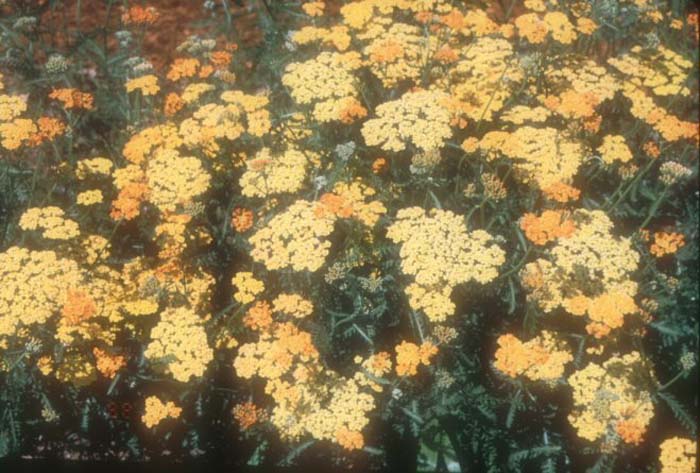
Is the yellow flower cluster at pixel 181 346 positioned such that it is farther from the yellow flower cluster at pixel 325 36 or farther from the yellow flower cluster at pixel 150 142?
the yellow flower cluster at pixel 325 36

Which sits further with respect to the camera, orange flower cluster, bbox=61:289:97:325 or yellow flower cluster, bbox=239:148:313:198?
yellow flower cluster, bbox=239:148:313:198

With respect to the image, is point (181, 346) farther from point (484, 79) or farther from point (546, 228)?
point (484, 79)

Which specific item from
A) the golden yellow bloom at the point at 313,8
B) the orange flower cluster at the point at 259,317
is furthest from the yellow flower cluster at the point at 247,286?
the golden yellow bloom at the point at 313,8

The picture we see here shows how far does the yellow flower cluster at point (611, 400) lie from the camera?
4.50m

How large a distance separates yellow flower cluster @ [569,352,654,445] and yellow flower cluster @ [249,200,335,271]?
7.17 ft

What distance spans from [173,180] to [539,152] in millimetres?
3125

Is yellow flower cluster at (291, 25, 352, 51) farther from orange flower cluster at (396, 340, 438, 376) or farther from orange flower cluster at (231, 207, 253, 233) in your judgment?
orange flower cluster at (396, 340, 438, 376)

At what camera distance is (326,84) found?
17.9 ft

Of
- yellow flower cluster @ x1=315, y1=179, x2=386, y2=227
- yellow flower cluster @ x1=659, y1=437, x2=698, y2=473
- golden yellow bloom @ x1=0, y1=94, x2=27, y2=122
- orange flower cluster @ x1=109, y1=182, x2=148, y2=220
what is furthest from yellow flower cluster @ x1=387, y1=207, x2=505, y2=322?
golden yellow bloom @ x1=0, y1=94, x2=27, y2=122

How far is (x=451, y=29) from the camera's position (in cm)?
608

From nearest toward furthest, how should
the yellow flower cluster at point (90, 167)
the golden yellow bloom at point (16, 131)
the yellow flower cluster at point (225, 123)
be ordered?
the golden yellow bloom at point (16, 131) < the yellow flower cluster at point (225, 123) < the yellow flower cluster at point (90, 167)

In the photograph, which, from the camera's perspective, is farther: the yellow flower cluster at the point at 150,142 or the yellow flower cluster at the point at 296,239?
the yellow flower cluster at the point at 150,142

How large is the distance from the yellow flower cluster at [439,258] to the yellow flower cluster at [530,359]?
1.59 feet

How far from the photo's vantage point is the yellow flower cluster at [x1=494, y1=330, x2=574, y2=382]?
4.47 metres
